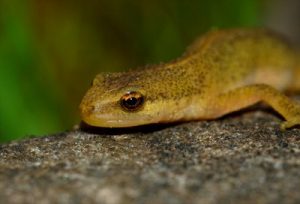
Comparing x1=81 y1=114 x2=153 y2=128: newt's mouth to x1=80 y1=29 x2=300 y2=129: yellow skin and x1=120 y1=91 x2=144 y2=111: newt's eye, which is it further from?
x1=120 y1=91 x2=144 y2=111: newt's eye

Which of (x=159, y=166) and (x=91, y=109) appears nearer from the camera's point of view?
(x=159, y=166)

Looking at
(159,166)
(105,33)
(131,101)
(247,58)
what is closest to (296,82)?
(247,58)

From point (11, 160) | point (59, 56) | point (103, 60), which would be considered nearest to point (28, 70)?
point (59, 56)

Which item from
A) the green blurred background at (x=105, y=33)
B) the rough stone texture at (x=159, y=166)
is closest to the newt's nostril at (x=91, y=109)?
the rough stone texture at (x=159, y=166)

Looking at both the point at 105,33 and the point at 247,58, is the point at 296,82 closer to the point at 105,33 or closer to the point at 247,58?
the point at 247,58

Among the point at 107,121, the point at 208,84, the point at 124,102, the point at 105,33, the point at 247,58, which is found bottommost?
the point at 107,121

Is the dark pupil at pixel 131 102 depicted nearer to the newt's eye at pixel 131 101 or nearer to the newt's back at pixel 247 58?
the newt's eye at pixel 131 101

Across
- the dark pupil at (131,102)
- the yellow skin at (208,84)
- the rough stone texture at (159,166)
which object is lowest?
the rough stone texture at (159,166)
